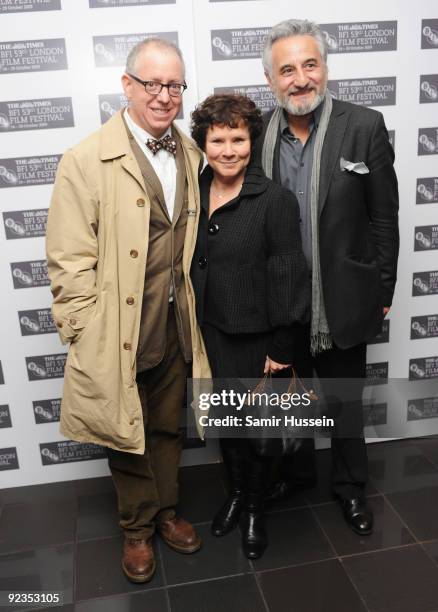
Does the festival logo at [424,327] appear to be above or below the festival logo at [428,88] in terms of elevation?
below

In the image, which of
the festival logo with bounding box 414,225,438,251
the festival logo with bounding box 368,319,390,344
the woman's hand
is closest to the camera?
the woman's hand

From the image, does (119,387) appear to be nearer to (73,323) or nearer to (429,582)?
(73,323)

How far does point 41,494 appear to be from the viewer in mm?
2854

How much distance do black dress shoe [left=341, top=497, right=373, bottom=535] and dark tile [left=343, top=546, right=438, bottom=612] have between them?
13 cm

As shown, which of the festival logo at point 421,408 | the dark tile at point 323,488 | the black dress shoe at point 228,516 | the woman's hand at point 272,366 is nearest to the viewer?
the woman's hand at point 272,366

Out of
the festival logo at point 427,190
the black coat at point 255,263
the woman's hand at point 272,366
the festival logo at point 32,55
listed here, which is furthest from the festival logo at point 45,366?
the festival logo at point 427,190

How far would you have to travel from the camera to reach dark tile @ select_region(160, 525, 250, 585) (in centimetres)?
222

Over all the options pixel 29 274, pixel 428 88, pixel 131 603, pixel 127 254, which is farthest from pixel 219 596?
pixel 428 88

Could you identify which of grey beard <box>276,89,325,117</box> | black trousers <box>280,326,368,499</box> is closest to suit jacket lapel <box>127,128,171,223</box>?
grey beard <box>276,89,325,117</box>

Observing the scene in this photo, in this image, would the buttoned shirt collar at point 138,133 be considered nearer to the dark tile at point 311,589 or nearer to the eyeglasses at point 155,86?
the eyeglasses at point 155,86

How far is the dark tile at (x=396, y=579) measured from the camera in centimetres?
204

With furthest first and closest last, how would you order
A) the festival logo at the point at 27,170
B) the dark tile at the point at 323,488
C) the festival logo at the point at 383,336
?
the festival logo at the point at 383,336 < the dark tile at the point at 323,488 < the festival logo at the point at 27,170

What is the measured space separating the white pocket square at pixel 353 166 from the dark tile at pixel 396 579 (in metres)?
1.44

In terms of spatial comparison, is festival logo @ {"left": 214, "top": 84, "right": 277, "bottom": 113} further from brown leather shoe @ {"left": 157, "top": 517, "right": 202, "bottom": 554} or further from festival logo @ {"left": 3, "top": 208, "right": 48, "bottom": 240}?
brown leather shoe @ {"left": 157, "top": 517, "right": 202, "bottom": 554}
